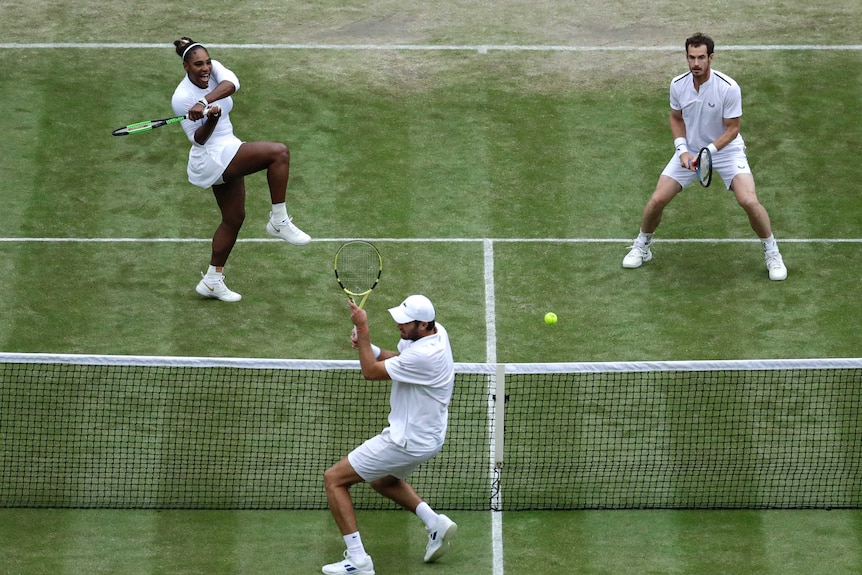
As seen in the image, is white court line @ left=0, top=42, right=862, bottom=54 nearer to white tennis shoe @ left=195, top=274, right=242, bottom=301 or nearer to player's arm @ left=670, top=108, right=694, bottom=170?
player's arm @ left=670, top=108, right=694, bottom=170

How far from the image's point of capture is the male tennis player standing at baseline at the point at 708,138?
13.9 meters

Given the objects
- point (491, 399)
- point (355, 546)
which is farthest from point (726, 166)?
point (355, 546)

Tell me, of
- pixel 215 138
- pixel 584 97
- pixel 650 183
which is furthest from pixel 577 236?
pixel 215 138

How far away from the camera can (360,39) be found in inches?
743

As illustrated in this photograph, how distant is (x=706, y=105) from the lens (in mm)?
14016

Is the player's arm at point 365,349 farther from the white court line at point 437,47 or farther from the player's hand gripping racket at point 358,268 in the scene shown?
the white court line at point 437,47

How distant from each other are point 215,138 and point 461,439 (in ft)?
11.8

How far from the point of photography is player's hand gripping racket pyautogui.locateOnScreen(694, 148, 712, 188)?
13.7 metres

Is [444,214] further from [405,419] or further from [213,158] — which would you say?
[405,419]

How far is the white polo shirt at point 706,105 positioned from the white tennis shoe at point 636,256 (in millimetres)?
1095

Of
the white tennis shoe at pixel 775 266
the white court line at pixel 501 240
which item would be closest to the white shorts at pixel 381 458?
the white court line at pixel 501 240

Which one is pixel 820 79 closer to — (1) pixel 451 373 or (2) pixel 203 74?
(2) pixel 203 74

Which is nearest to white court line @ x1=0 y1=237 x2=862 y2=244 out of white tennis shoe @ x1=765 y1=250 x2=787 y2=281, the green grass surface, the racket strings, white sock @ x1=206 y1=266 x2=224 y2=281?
the green grass surface

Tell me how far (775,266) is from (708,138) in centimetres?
141
